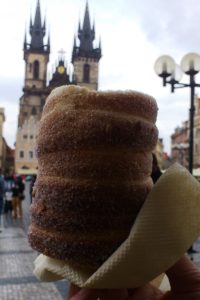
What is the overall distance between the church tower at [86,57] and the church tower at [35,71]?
5.74 m

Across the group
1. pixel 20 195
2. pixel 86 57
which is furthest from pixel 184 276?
pixel 86 57

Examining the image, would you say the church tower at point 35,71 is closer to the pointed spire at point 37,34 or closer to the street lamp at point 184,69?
the pointed spire at point 37,34

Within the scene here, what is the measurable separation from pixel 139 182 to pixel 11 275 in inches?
209

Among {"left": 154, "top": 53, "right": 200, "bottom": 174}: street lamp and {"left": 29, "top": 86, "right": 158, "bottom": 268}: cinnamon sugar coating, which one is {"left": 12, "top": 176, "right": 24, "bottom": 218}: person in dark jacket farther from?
{"left": 29, "top": 86, "right": 158, "bottom": 268}: cinnamon sugar coating

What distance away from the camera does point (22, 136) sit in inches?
2645

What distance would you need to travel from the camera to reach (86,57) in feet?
250

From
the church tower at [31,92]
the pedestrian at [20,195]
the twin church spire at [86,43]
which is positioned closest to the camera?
the pedestrian at [20,195]

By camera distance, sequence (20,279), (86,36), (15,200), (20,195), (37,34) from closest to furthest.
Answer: (20,279)
(20,195)
(15,200)
(86,36)
(37,34)

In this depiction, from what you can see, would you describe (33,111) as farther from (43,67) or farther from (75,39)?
(75,39)

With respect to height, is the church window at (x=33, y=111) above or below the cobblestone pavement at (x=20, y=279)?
above

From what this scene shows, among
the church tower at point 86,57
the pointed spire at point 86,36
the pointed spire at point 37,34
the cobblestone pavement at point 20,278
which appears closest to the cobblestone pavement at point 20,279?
the cobblestone pavement at point 20,278

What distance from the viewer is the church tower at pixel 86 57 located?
75.2 m

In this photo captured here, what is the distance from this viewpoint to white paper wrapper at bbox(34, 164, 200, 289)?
1.14m

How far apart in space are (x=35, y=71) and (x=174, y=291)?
7769cm
